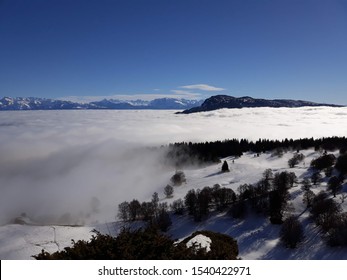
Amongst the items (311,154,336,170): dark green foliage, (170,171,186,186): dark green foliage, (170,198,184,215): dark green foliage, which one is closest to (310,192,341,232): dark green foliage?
(311,154,336,170): dark green foliage

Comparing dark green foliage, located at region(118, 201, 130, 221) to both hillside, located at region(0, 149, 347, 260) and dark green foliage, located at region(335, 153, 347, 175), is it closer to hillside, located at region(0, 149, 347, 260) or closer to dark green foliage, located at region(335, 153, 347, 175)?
hillside, located at region(0, 149, 347, 260)

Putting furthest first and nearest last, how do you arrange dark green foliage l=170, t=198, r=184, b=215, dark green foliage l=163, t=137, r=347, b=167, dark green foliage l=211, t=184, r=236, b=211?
dark green foliage l=163, t=137, r=347, b=167, dark green foliage l=170, t=198, r=184, b=215, dark green foliage l=211, t=184, r=236, b=211

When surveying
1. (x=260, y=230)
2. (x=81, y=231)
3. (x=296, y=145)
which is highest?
(x=296, y=145)

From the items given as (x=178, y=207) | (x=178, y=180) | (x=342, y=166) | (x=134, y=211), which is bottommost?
(x=134, y=211)

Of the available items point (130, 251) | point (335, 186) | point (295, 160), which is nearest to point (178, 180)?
point (295, 160)

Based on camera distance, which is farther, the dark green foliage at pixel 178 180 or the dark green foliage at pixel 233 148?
the dark green foliage at pixel 233 148

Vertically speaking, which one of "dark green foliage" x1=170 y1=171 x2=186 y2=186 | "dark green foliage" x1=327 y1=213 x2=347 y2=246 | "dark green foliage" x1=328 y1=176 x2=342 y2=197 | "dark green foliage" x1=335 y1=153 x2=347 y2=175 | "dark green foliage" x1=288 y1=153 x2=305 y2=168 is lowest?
"dark green foliage" x1=170 y1=171 x2=186 y2=186

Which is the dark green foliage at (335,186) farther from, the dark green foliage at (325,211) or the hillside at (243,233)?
the dark green foliage at (325,211)

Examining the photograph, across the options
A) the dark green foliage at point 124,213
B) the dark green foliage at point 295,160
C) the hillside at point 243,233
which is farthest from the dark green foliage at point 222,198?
the dark green foliage at point 295,160

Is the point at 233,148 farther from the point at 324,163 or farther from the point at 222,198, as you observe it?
the point at 222,198

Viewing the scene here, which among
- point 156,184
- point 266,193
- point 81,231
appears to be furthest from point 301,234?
point 156,184
